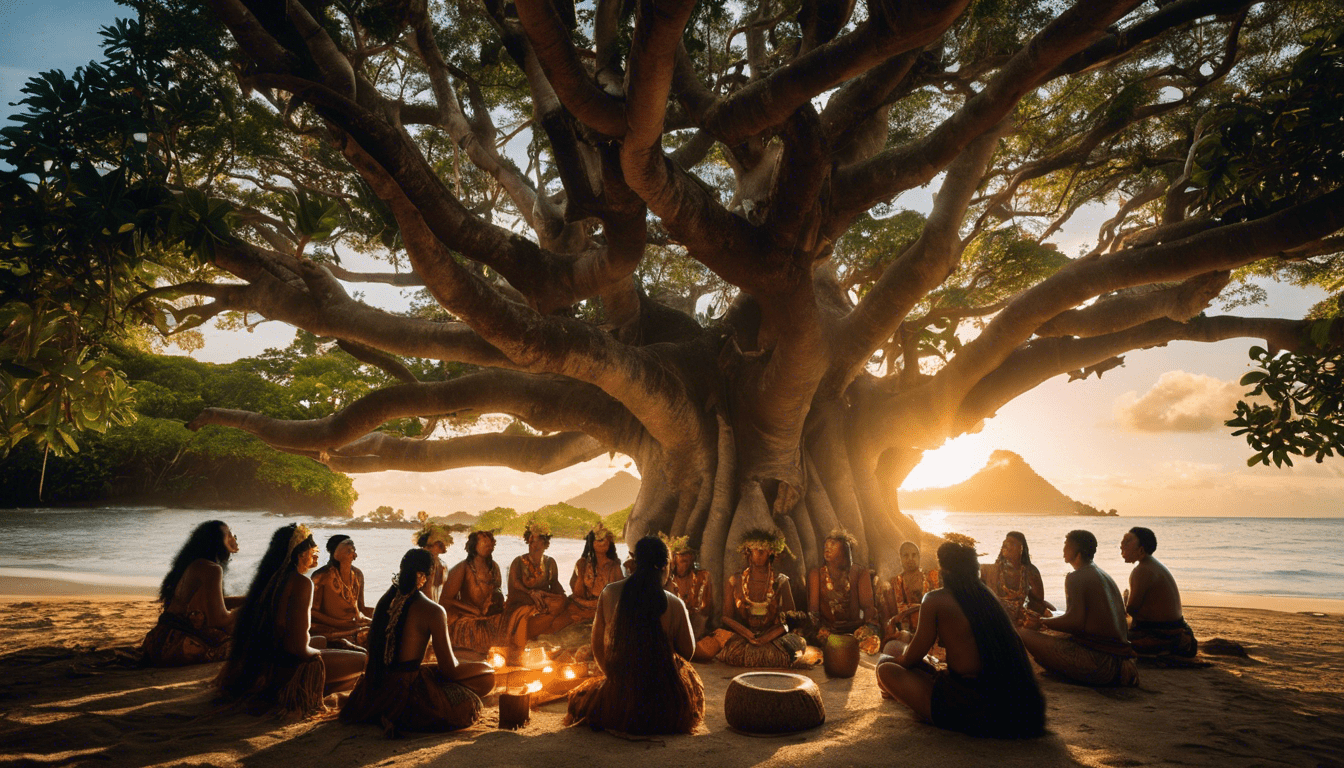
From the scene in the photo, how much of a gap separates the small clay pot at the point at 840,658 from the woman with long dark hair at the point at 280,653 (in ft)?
13.2

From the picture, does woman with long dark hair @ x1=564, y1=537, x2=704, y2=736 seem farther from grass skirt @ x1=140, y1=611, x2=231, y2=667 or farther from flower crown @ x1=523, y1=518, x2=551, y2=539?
grass skirt @ x1=140, y1=611, x2=231, y2=667

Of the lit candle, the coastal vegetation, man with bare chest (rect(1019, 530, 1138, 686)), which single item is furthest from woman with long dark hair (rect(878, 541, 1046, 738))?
the coastal vegetation

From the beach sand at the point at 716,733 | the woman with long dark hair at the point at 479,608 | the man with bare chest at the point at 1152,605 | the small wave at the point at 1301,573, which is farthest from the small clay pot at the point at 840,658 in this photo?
the small wave at the point at 1301,573

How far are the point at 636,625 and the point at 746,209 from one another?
6871mm

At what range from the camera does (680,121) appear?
9578 mm

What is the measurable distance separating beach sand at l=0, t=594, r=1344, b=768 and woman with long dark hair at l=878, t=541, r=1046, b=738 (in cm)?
10

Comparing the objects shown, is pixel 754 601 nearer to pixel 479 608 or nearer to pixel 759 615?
pixel 759 615

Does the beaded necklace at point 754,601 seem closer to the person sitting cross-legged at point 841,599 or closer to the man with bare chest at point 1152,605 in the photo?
the person sitting cross-legged at point 841,599

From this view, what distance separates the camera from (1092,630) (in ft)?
17.4

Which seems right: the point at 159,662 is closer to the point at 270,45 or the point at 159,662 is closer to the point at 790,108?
the point at 270,45

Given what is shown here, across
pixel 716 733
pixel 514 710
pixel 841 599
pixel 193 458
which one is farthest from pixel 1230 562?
pixel 193 458

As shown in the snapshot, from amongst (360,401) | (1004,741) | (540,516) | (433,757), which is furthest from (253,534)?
(1004,741)

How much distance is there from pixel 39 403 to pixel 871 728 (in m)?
5.96

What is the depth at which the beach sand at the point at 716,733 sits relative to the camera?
142 inches
